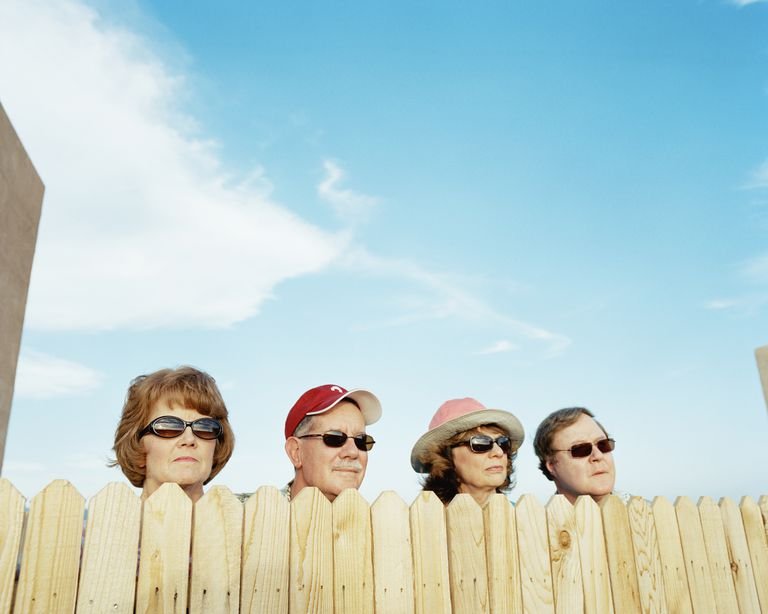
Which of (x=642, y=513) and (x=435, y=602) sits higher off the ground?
(x=642, y=513)

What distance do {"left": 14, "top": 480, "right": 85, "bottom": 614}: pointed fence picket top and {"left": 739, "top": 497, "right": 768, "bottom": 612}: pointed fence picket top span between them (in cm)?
401

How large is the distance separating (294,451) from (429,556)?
141 cm

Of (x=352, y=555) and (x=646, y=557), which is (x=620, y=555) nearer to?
(x=646, y=557)

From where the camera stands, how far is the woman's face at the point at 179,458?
3338mm

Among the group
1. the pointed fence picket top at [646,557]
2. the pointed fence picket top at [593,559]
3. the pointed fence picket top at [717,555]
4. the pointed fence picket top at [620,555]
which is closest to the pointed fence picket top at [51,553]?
the pointed fence picket top at [593,559]

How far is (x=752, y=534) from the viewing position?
416cm

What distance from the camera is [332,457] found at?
3.90 metres

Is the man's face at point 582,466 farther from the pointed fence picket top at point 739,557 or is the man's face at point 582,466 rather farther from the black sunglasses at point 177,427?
the black sunglasses at point 177,427

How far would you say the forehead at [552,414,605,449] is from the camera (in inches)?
179

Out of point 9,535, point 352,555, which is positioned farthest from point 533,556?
point 9,535

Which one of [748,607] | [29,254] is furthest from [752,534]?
[29,254]

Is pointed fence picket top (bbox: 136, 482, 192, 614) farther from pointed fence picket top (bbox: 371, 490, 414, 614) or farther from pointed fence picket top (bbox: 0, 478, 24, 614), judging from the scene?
pointed fence picket top (bbox: 371, 490, 414, 614)

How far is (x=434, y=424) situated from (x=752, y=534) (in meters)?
2.23

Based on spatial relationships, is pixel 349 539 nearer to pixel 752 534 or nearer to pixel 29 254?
pixel 752 534
